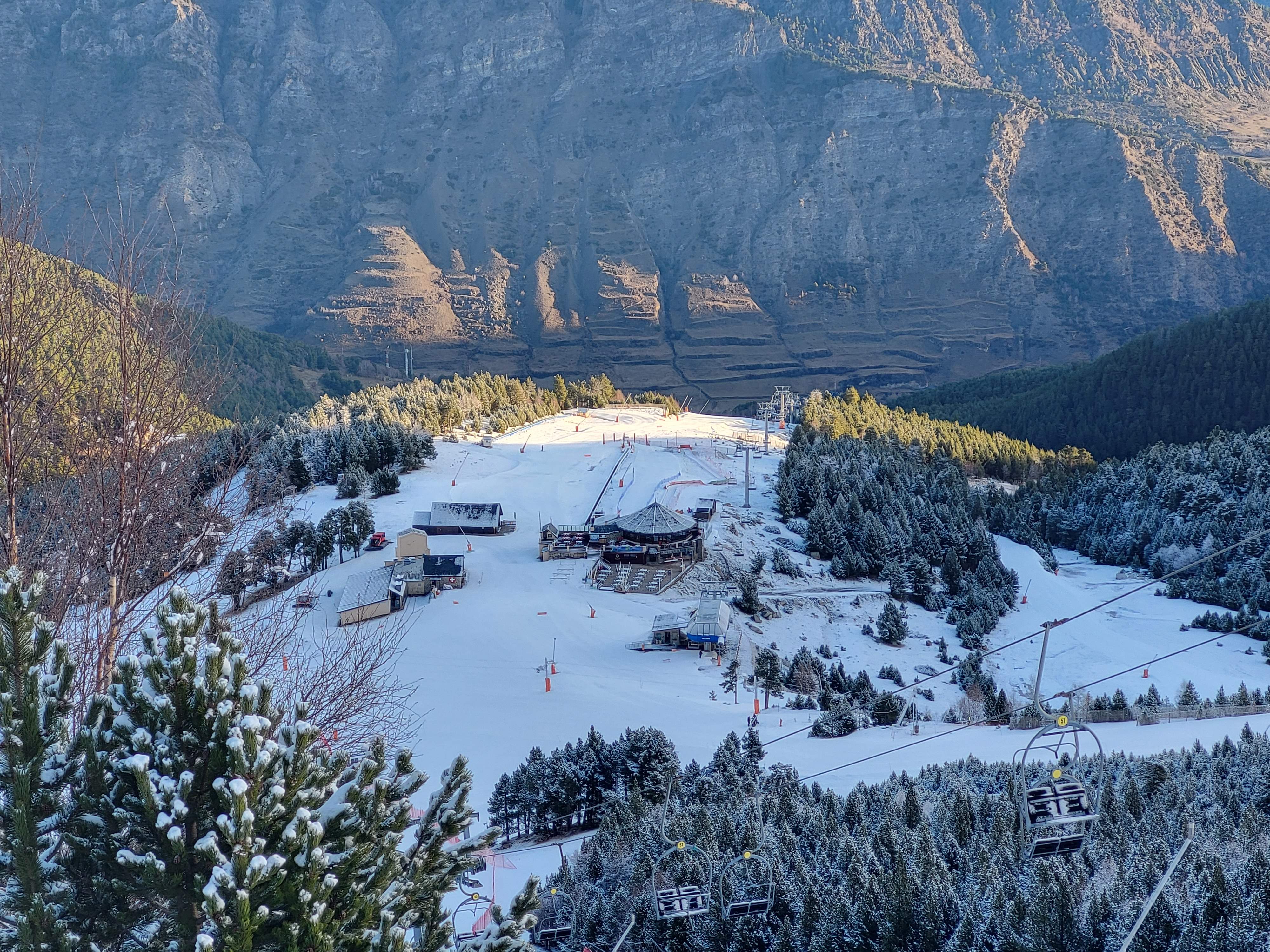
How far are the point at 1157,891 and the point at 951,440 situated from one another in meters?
77.8

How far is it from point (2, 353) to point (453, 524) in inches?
1649

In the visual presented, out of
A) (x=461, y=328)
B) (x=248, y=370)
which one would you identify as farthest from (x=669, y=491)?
(x=461, y=328)

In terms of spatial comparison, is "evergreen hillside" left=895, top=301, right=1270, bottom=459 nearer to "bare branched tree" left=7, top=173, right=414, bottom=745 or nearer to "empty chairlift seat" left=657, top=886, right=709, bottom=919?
"empty chairlift seat" left=657, top=886, right=709, bottom=919

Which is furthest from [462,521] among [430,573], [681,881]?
[681,881]

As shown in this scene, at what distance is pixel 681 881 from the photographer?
52.0 ft

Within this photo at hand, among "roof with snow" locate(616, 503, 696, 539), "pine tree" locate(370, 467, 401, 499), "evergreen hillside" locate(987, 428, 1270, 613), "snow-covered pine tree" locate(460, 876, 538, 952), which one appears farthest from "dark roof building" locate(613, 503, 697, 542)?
"snow-covered pine tree" locate(460, 876, 538, 952)

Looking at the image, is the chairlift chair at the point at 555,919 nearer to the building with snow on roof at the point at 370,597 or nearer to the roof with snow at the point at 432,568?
the building with snow on roof at the point at 370,597

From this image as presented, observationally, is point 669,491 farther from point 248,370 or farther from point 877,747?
point 248,370

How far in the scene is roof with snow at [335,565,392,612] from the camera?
39781 millimetres

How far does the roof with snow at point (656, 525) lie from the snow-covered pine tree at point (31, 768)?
133 ft

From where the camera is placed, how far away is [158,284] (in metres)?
10.9

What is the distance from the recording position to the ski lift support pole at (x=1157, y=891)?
9328 mm

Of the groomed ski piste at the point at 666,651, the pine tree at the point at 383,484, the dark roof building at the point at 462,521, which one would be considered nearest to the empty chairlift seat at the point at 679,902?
the groomed ski piste at the point at 666,651

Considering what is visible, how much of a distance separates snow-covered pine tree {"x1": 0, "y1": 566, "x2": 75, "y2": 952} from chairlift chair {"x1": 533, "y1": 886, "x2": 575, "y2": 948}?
10517 millimetres
